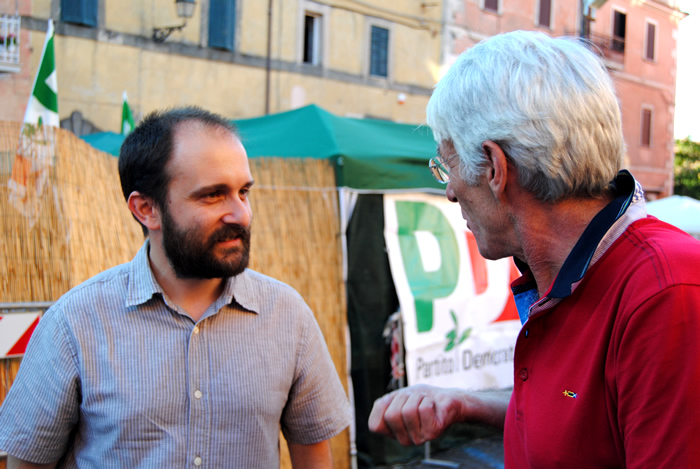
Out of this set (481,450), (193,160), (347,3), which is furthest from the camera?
(347,3)

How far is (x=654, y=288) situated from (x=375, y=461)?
15.1ft

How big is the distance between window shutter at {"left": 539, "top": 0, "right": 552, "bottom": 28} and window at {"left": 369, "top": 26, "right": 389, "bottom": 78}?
6.38 m

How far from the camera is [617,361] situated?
115cm

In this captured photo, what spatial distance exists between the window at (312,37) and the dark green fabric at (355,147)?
32.9ft

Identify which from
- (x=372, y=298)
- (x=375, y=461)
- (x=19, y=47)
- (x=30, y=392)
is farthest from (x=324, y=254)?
(x=19, y=47)

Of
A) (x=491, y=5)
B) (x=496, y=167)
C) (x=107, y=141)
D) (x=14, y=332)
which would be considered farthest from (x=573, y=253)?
(x=491, y=5)

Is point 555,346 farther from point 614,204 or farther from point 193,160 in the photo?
point 193,160

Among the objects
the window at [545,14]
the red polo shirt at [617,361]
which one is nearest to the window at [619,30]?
the window at [545,14]

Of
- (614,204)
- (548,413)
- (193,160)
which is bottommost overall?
(548,413)

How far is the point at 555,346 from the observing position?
4.47ft

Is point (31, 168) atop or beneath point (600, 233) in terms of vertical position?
atop

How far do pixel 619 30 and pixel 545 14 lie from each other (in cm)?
374

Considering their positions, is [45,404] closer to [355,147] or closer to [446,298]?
[355,147]

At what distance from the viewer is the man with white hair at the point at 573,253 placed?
108 centimetres
